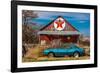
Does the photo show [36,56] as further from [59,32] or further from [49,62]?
[59,32]

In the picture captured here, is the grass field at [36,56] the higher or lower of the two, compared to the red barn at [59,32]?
lower

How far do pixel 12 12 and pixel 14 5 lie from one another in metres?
0.06

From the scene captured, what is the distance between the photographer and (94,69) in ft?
6.08

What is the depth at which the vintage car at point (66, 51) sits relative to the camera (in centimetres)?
172

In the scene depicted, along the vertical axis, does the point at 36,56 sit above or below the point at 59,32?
below

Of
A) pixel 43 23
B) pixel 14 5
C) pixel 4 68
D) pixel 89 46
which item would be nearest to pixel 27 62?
pixel 4 68

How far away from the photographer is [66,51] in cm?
176

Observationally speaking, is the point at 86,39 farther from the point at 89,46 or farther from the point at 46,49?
the point at 46,49

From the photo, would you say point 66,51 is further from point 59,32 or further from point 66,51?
point 59,32

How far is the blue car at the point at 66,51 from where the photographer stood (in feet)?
5.64

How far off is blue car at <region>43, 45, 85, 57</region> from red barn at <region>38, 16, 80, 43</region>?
0.07 metres

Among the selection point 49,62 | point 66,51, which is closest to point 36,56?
point 49,62

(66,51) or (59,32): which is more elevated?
(59,32)

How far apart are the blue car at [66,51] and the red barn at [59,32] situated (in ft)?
0.22
